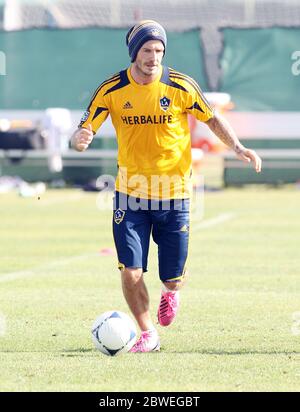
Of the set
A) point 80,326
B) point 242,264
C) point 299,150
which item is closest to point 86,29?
point 299,150

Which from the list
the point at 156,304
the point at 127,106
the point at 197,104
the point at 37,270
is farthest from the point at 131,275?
the point at 37,270

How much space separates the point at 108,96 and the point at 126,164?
0.51 meters

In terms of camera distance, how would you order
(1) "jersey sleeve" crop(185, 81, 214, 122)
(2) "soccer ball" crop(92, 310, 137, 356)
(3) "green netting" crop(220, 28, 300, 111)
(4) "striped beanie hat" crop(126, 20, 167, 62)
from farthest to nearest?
(3) "green netting" crop(220, 28, 300, 111), (1) "jersey sleeve" crop(185, 81, 214, 122), (4) "striped beanie hat" crop(126, 20, 167, 62), (2) "soccer ball" crop(92, 310, 137, 356)

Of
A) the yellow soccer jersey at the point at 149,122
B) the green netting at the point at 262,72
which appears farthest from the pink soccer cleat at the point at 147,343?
the green netting at the point at 262,72

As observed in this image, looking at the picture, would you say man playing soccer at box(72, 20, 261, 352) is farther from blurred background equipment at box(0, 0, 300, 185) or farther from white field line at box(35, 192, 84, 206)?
blurred background equipment at box(0, 0, 300, 185)

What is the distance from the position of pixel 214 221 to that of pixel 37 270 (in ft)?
20.5

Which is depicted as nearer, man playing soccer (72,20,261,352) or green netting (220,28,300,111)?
man playing soccer (72,20,261,352)

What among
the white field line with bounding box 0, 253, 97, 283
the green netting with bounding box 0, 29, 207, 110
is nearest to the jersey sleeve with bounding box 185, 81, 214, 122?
the white field line with bounding box 0, 253, 97, 283

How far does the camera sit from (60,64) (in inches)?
1029

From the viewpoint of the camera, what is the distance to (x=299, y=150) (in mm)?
25422

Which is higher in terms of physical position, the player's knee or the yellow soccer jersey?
the yellow soccer jersey

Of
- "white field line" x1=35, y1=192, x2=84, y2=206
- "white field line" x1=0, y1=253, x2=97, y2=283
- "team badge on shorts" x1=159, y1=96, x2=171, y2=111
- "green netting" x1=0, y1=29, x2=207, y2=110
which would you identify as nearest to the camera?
"team badge on shorts" x1=159, y1=96, x2=171, y2=111

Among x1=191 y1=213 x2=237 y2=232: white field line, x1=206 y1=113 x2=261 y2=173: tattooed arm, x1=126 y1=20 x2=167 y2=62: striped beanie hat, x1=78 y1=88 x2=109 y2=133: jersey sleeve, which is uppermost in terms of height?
x1=126 y1=20 x2=167 y2=62: striped beanie hat

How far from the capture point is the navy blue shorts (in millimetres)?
8477
